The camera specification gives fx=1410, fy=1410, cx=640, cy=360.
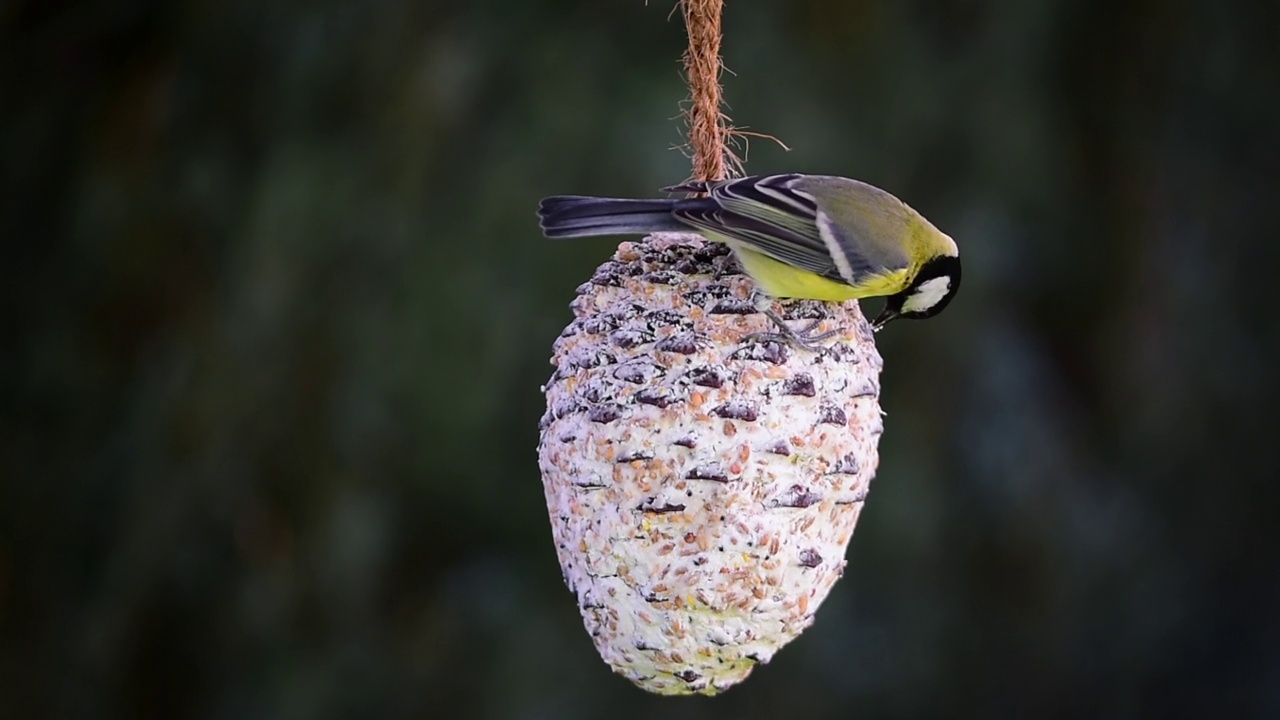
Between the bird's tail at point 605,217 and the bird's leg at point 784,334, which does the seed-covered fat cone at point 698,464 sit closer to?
the bird's leg at point 784,334

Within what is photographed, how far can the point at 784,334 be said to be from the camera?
1.98 metres

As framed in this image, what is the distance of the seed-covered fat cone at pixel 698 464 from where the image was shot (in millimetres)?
1921

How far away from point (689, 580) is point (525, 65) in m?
2.17

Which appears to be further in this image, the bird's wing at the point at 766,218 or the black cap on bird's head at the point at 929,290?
the black cap on bird's head at the point at 929,290

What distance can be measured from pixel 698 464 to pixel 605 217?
0.36 metres

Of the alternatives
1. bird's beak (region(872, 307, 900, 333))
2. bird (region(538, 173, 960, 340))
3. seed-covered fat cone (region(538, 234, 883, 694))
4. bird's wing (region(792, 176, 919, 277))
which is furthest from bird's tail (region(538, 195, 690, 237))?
bird's beak (region(872, 307, 900, 333))

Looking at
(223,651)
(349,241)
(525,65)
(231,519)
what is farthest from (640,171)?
(223,651)

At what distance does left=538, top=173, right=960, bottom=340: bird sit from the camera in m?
1.95

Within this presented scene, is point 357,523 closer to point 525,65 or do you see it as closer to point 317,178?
point 317,178

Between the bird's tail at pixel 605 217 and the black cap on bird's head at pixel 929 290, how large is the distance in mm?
415

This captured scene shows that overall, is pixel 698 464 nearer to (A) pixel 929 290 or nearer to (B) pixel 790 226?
(B) pixel 790 226

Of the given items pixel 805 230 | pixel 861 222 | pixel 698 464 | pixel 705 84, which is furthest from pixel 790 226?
pixel 698 464

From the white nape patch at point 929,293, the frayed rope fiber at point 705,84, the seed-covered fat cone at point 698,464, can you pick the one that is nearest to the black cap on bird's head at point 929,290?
the white nape patch at point 929,293

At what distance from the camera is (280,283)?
3695 millimetres
